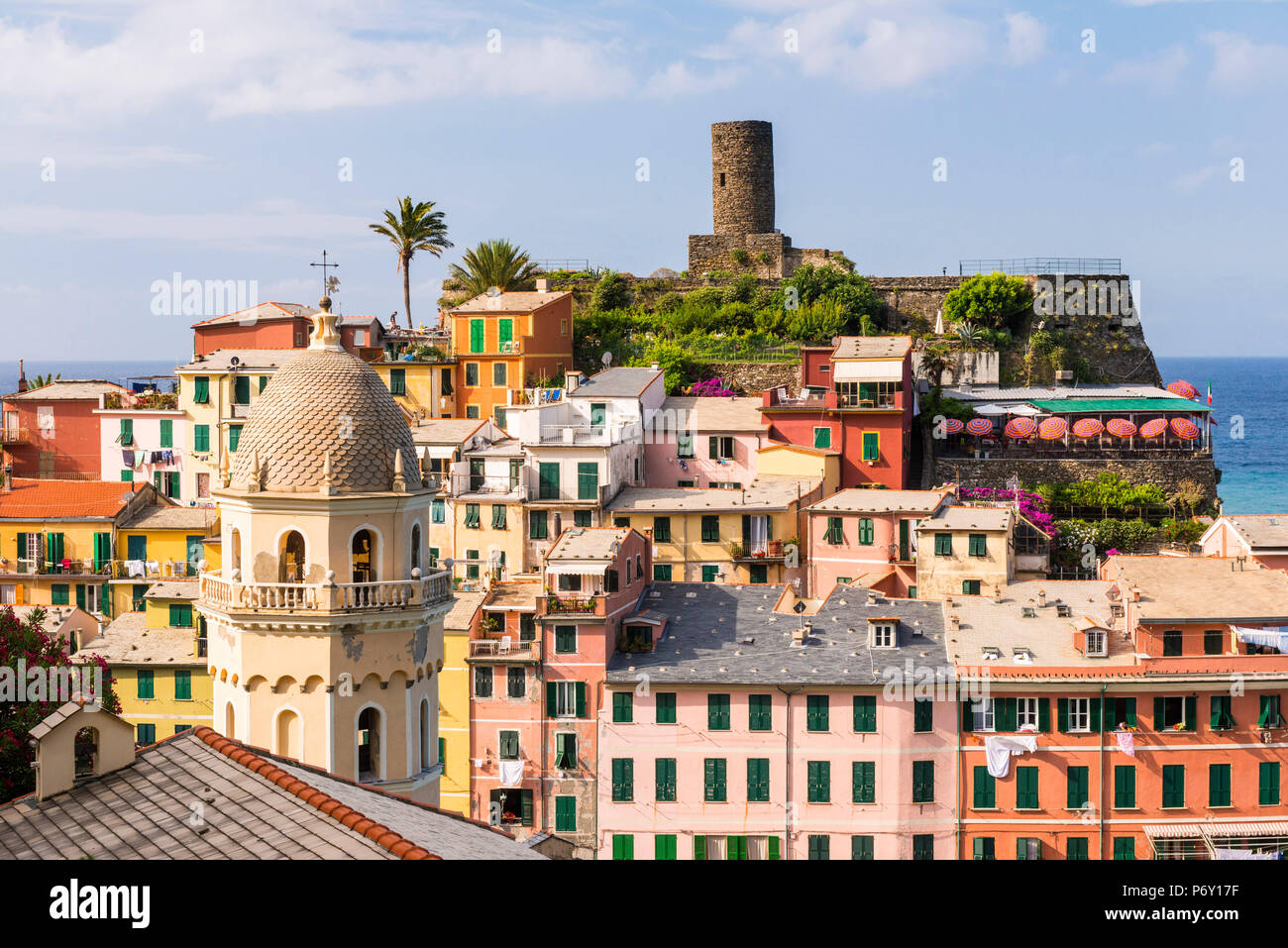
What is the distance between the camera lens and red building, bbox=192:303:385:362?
7475 cm

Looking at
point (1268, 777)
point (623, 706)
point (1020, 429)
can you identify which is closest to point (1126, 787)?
point (1268, 777)

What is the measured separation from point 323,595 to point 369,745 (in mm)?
2555

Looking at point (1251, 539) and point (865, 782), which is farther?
point (1251, 539)

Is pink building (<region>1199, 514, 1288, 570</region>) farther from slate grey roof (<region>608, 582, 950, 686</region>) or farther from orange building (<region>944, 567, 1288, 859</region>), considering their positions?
slate grey roof (<region>608, 582, 950, 686</region>)

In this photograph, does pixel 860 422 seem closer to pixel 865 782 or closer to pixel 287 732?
pixel 865 782

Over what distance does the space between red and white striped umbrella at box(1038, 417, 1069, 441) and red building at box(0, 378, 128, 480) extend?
42.2 m

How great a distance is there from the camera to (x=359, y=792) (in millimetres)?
18672

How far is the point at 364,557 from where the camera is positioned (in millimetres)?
25078

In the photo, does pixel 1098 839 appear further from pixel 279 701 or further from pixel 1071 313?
pixel 1071 313

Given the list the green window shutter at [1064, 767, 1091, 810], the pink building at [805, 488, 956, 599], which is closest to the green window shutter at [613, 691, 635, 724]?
the pink building at [805, 488, 956, 599]

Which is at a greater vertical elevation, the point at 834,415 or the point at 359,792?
the point at 834,415
